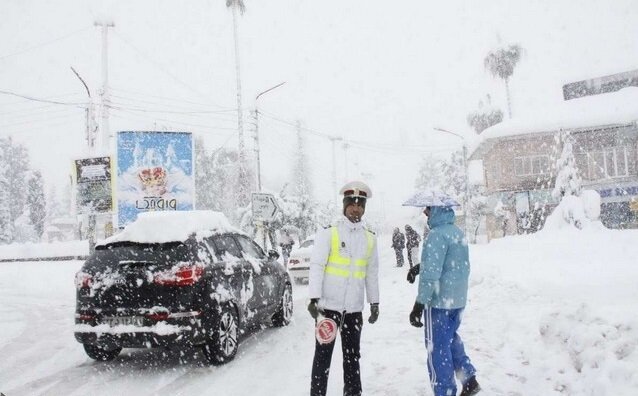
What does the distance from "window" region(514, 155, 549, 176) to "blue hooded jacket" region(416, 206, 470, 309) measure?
111ft

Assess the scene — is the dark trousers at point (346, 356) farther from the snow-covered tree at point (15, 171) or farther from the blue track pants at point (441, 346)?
the snow-covered tree at point (15, 171)

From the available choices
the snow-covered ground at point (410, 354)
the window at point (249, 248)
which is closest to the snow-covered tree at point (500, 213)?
the snow-covered ground at point (410, 354)

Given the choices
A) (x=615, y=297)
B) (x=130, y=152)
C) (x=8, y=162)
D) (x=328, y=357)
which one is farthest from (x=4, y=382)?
(x=8, y=162)

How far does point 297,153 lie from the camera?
83.3 m

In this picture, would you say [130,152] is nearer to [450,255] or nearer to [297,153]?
[450,255]

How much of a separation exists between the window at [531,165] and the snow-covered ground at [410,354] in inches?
1003

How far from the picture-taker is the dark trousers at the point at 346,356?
4.24 meters

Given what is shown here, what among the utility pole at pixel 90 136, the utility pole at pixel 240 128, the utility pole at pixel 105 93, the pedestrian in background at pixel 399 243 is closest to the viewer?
the pedestrian in background at pixel 399 243

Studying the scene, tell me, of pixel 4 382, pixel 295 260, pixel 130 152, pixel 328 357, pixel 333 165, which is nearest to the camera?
pixel 328 357

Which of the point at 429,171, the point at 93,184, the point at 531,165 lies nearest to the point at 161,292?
the point at 93,184

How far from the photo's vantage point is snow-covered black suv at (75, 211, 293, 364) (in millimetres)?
5648

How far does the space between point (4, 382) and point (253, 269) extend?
3397 millimetres

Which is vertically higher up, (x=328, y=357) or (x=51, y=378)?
(x=328, y=357)

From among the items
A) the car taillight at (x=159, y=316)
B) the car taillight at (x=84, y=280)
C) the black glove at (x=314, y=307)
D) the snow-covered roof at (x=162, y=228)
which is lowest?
the car taillight at (x=159, y=316)
